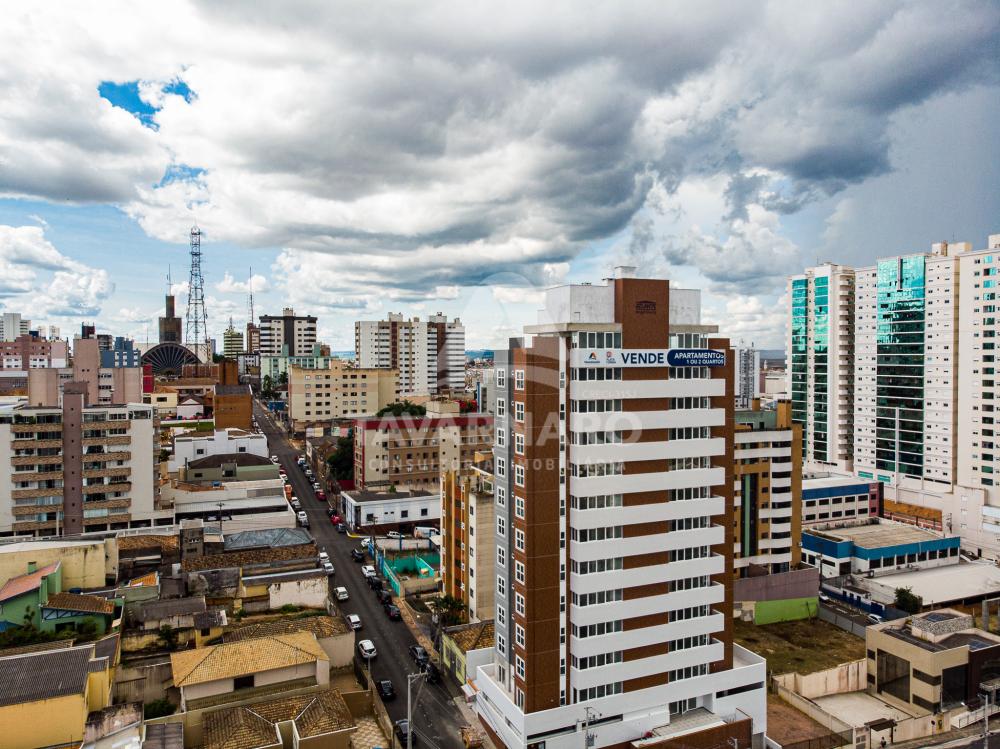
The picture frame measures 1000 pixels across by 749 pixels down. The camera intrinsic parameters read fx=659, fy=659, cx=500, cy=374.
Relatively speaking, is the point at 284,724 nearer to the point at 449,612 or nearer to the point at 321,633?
the point at 321,633

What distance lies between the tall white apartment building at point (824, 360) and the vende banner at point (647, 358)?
188 ft

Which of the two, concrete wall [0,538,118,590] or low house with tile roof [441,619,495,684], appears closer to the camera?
low house with tile roof [441,619,495,684]

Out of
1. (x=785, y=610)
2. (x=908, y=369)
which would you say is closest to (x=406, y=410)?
(x=785, y=610)

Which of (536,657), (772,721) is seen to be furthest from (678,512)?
(772,721)

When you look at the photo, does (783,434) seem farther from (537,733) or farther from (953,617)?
(537,733)

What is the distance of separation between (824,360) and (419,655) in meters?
64.8

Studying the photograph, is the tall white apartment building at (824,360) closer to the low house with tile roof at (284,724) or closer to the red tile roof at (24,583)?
the low house with tile roof at (284,724)

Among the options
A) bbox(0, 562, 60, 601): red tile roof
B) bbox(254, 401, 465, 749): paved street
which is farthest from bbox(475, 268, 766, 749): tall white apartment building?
bbox(0, 562, 60, 601): red tile roof

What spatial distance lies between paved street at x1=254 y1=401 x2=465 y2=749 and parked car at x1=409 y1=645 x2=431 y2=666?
1.01ft

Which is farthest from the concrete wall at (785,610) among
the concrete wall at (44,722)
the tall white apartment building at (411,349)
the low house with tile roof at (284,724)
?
the tall white apartment building at (411,349)

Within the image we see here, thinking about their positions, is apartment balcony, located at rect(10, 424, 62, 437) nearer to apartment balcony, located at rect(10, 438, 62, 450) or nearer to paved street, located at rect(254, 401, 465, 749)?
apartment balcony, located at rect(10, 438, 62, 450)

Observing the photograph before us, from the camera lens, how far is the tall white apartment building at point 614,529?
2650 cm

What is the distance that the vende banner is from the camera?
27.0m

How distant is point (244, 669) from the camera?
28.0 metres
